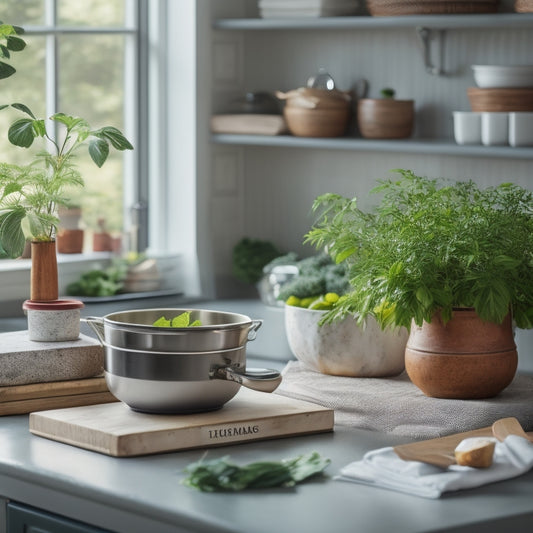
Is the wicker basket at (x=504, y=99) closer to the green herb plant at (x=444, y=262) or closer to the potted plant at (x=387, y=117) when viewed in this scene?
the potted plant at (x=387, y=117)

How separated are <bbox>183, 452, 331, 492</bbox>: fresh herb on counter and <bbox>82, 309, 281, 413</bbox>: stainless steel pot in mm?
244

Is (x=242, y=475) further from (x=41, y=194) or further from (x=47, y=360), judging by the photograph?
(x=41, y=194)

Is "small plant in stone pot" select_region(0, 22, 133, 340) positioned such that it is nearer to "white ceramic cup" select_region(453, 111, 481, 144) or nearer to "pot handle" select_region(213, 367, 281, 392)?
"pot handle" select_region(213, 367, 281, 392)

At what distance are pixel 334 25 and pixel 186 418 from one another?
190 centimetres

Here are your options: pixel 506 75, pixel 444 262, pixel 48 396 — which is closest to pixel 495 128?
pixel 506 75

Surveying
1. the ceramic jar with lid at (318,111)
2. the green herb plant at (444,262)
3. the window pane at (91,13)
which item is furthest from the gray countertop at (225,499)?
the window pane at (91,13)

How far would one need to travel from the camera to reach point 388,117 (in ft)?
12.0

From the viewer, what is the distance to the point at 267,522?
166cm

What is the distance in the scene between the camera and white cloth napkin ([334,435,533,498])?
1.82 m

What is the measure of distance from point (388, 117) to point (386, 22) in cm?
29

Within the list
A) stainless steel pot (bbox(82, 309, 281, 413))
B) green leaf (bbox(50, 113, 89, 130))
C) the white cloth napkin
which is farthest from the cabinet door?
green leaf (bbox(50, 113, 89, 130))

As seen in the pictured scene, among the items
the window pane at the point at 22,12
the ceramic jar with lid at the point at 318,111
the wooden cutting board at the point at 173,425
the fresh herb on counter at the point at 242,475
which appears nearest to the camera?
the fresh herb on counter at the point at 242,475

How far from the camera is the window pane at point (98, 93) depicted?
388cm

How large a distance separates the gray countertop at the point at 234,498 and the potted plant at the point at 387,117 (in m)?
1.67
